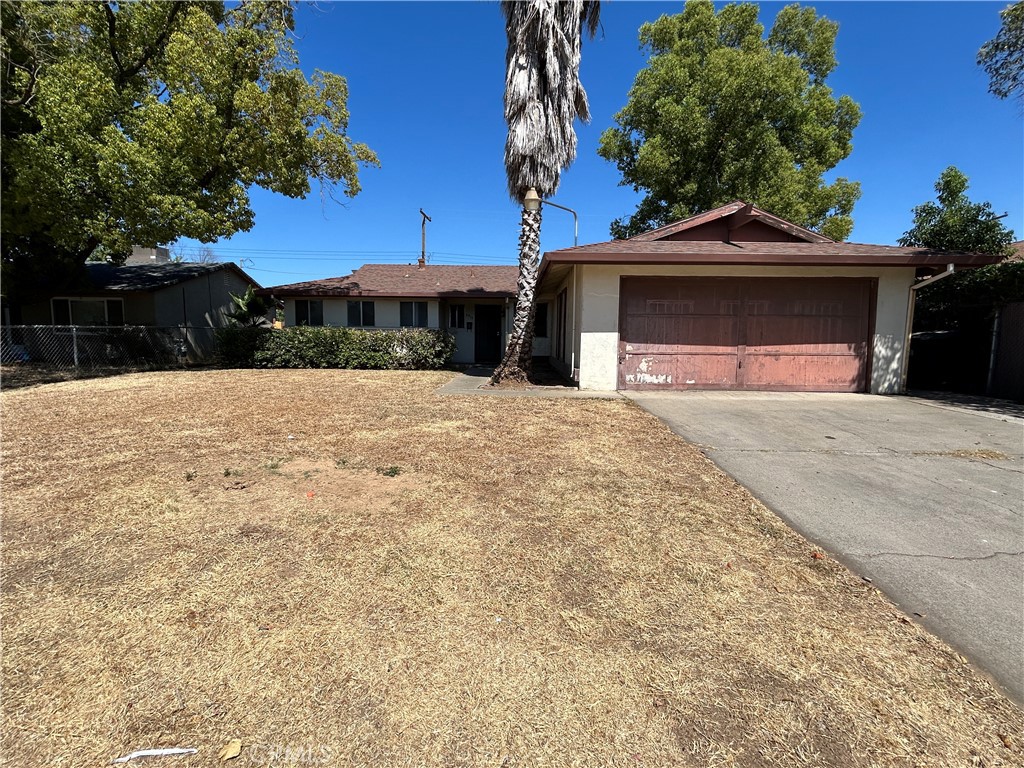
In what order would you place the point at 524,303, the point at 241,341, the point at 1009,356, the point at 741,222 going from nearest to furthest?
the point at 1009,356 → the point at 524,303 → the point at 741,222 → the point at 241,341

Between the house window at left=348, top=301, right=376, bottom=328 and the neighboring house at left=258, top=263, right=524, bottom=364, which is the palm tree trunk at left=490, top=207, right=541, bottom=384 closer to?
the neighboring house at left=258, top=263, right=524, bottom=364

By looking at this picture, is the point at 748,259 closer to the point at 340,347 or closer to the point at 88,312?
the point at 340,347

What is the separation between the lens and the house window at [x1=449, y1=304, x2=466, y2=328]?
744 inches

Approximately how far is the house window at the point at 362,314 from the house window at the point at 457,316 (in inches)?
117

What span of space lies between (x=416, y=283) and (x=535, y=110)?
10.1 metres

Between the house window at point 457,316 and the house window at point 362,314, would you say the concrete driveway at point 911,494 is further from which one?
the house window at point 362,314

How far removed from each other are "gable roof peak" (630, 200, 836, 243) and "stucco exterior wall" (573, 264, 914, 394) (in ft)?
5.11

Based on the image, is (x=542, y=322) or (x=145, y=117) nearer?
(x=145, y=117)

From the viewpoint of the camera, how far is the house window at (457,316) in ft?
62.0

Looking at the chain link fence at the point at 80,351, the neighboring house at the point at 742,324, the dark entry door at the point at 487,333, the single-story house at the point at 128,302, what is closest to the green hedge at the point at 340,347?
the chain link fence at the point at 80,351

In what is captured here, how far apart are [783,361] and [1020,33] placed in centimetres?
713

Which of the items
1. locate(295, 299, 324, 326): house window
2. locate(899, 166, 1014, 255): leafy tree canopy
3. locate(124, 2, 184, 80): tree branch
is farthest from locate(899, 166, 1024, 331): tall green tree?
locate(124, 2, 184, 80): tree branch

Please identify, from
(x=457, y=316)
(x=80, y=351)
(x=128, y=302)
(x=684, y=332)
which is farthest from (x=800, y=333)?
(x=128, y=302)

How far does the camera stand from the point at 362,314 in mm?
18359
